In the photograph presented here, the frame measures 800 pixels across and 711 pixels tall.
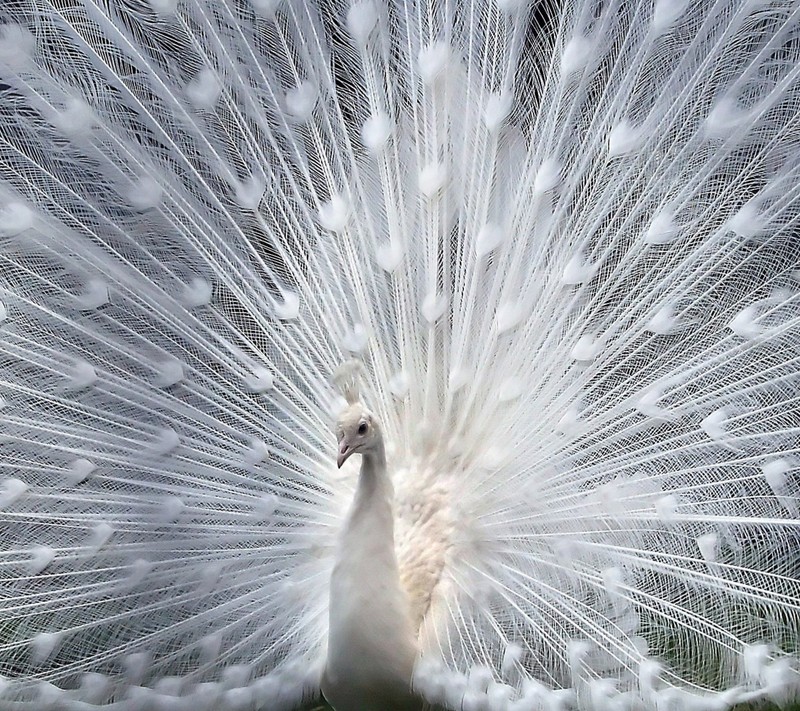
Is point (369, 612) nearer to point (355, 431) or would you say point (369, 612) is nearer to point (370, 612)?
point (370, 612)

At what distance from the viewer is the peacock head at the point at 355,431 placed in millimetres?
2178

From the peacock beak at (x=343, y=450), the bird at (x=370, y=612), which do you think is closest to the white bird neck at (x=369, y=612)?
the bird at (x=370, y=612)

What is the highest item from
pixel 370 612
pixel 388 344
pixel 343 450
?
pixel 388 344

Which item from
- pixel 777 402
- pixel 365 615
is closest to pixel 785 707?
pixel 777 402

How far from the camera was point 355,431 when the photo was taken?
86.8 inches

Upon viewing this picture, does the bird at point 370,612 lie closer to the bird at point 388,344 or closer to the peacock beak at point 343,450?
the bird at point 388,344

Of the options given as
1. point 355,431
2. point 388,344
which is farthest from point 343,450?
point 388,344

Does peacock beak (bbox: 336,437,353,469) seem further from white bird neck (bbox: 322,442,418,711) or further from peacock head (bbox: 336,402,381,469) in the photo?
white bird neck (bbox: 322,442,418,711)

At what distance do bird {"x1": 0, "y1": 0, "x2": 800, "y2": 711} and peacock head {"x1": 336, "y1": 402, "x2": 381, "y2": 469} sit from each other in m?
0.01

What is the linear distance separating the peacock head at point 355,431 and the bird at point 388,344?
Answer: 0.04ft

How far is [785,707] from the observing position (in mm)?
1982

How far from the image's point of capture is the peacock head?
2178mm

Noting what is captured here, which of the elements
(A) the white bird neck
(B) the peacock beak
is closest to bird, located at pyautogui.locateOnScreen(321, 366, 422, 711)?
(A) the white bird neck

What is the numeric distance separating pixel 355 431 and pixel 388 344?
1.90 ft
